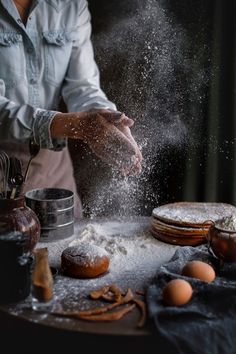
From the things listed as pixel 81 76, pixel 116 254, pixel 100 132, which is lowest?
pixel 116 254

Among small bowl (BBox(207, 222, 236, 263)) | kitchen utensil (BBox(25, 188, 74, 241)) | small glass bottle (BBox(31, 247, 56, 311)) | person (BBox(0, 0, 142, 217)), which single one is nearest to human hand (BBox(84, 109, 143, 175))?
person (BBox(0, 0, 142, 217))

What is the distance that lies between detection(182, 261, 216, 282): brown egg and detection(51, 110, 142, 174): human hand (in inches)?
27.0

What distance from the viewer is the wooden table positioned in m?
1.13

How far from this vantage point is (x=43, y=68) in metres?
2.24

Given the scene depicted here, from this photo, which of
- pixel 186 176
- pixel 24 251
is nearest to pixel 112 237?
pixel 24 251

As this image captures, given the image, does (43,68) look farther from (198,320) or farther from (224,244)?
(198,320)

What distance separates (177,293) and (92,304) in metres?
0.22

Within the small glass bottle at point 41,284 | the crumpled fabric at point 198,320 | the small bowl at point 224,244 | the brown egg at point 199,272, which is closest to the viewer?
the crumpled fabric at point 198,320

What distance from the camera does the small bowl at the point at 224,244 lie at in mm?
1451

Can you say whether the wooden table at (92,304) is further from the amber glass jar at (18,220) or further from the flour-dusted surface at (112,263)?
→ the amber glass jar at (18,220)

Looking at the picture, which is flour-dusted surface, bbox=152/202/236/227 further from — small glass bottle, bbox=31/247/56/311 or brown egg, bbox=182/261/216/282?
small glass bottle, bbox=31/247/56/311

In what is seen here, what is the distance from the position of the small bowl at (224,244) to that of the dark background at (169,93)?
1.09 metres

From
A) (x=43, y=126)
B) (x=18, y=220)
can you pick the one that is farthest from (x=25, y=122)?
(x=18, y=220)

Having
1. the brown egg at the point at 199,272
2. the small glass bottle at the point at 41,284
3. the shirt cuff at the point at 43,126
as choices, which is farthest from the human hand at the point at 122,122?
the small glass bottle at the point at 41,284
